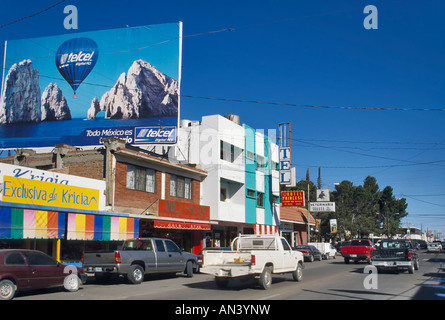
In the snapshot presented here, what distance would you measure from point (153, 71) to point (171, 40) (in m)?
2.33

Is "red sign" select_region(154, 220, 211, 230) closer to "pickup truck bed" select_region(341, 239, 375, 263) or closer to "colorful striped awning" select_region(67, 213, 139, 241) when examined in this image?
"colorful striped awning" select_region(67, 213, 139, 241)

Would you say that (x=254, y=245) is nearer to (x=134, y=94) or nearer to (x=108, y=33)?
(x=134, y=94)

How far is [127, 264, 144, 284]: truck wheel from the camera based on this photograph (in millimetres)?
16081

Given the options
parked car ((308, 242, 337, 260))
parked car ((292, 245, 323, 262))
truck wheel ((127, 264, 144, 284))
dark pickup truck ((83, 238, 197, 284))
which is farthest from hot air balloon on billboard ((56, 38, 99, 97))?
parked car ((308, 242, 337, 260))

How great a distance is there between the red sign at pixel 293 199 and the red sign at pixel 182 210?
1414 centimetres

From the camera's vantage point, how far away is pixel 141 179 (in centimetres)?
2500

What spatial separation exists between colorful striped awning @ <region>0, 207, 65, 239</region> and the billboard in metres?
10.6

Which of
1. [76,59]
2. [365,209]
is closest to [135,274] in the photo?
[76,59]

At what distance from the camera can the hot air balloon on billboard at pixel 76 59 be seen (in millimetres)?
29797

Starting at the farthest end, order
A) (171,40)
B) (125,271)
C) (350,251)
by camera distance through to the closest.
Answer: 1. (350,251)
2. (171,40)
3. (125,271)

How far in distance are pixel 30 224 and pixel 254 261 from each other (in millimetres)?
8662
